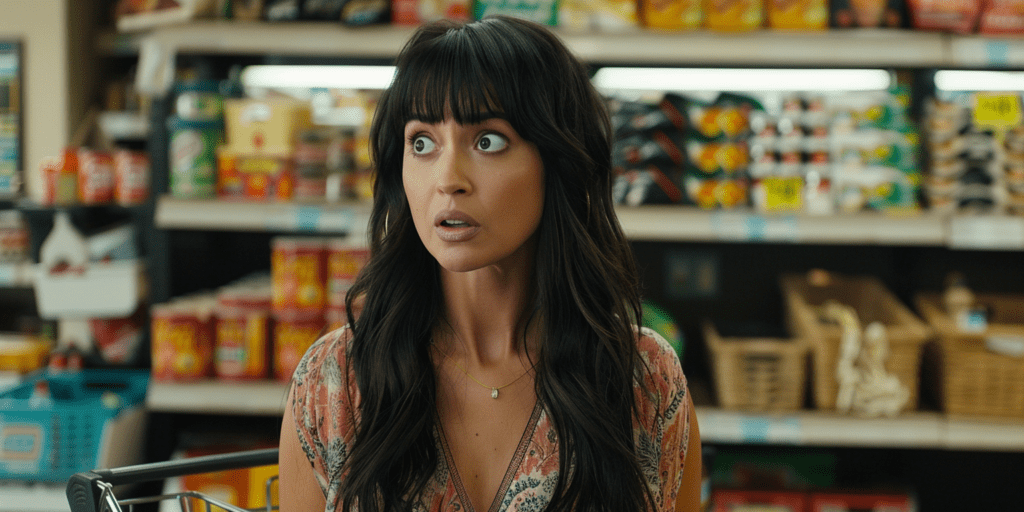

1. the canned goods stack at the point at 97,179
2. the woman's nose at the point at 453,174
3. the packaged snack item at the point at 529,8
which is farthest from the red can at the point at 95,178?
the woman's nose at the point at 453,174

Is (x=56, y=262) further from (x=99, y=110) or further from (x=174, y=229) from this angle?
(x=99, y=110)

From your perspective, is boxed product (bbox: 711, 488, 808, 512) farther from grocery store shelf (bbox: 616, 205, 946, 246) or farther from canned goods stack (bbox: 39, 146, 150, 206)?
canned goods stack (bbox: 39, 146, 150, 206)

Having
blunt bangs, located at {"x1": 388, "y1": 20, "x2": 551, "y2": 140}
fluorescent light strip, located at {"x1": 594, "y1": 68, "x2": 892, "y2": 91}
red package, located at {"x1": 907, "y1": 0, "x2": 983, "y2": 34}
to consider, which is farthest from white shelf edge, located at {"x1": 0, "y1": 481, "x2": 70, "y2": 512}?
red package, located at {"x1": 907, "y1": 0, "x2": 983, "y2": 34}

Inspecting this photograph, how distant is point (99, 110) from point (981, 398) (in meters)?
3.36

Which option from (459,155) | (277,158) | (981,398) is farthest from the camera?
(277,158)

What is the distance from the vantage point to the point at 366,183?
2.25 meters

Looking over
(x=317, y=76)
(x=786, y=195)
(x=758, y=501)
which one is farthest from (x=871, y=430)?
(x=317, y=76)

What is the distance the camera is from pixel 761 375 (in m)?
2.12

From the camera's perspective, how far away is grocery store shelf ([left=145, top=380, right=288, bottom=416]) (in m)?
2.18

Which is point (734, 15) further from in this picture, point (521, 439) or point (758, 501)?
point (521, 439)

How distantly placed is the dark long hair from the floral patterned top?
24 millimetres

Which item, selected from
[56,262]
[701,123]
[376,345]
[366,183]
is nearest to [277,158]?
[366,183]

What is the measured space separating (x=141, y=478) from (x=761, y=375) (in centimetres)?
158

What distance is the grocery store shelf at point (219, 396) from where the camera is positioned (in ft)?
7.14
